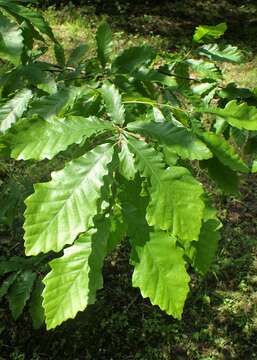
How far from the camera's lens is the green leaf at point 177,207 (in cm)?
93

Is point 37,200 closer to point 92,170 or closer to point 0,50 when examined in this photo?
point 92,170

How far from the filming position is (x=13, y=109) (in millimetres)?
1465

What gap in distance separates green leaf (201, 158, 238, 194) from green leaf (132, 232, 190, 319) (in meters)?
0.36

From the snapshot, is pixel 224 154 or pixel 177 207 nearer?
pixel 177 207

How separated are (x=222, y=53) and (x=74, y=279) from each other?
1.10m

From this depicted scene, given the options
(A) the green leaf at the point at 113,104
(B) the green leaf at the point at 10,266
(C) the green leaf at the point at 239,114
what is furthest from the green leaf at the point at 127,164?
(B) the green leaf at the point at 10,266

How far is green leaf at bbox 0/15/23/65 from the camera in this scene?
1.33 metres

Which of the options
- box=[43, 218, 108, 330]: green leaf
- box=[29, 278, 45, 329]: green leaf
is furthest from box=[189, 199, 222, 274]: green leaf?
box=[29, 278, 45, 329]: green leaf

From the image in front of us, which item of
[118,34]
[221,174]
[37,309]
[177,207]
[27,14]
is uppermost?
[27,14]

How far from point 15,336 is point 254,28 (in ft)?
19.4

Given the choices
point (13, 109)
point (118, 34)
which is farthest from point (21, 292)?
point (118, 34)

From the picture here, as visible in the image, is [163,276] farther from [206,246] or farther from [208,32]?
[208,32]

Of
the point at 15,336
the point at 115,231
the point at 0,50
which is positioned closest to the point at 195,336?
the point at 15,336

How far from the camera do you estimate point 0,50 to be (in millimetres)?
1339
